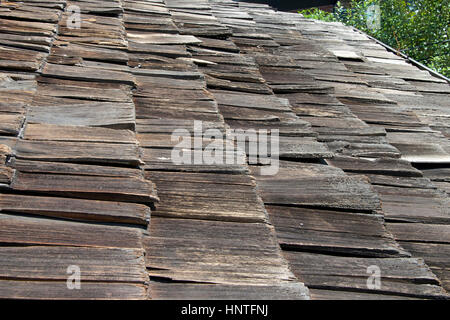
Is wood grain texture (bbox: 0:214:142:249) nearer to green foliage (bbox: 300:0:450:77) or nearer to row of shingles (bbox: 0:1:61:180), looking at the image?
row of shingles (bbox: 0:1:61:180)

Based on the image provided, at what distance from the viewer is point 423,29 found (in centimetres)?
1299

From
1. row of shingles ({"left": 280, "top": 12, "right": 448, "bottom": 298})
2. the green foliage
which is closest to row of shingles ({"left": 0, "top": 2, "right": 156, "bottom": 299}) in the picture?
row of shingles ({"left": 280, "top": 12, "right": 448, "bottom": 298})

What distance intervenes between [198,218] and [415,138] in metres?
1.75

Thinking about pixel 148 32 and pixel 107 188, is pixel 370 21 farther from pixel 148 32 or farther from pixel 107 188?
pixel 107 188

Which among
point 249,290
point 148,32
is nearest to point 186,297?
point 249,290

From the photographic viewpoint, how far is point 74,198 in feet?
5.91

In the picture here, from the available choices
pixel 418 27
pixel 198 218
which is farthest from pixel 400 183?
pixel 418 27

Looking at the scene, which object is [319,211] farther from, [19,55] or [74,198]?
[19,55]

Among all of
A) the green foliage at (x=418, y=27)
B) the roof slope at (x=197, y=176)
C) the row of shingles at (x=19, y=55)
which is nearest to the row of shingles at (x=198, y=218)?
the roof slope at (x=197, y=176)

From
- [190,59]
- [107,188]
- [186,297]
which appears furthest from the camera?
[190,59]

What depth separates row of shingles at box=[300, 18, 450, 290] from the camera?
2.15 metres

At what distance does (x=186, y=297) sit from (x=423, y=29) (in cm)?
1284

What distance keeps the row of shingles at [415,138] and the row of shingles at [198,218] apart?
61cm
